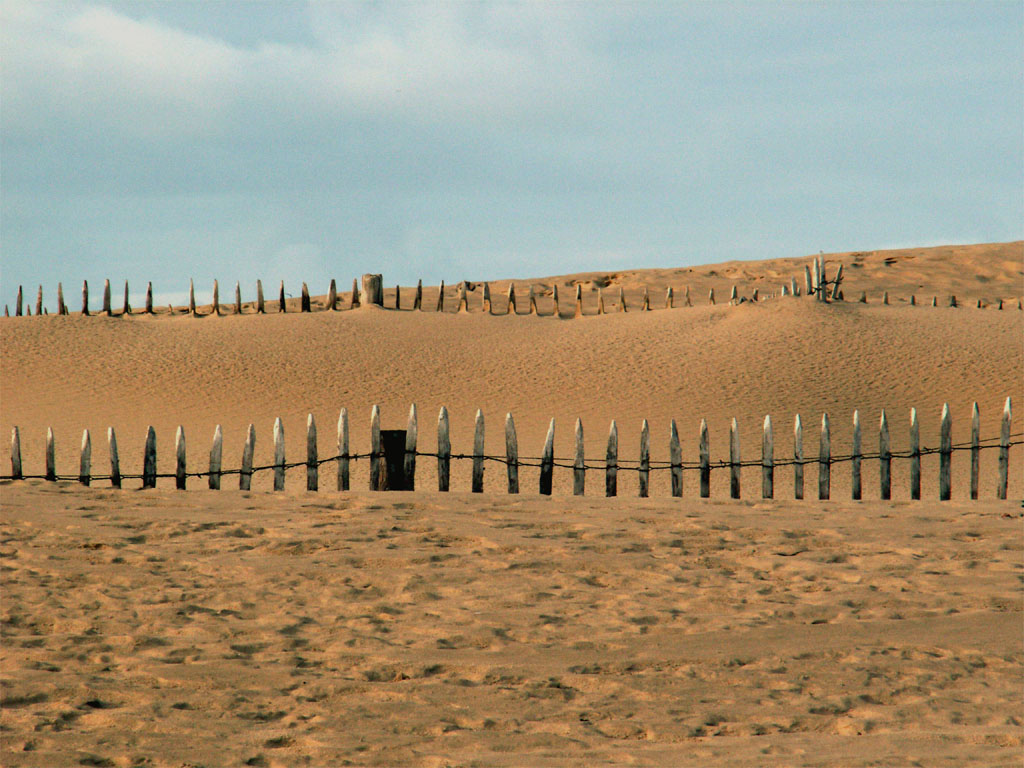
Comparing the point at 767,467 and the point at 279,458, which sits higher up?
the point at 279,458

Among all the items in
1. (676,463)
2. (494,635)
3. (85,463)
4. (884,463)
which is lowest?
(494,635)

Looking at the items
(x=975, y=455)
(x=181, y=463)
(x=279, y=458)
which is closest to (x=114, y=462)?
(x=181, y=463)

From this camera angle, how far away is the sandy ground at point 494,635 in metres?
A: 4.80

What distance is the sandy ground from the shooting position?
480cm

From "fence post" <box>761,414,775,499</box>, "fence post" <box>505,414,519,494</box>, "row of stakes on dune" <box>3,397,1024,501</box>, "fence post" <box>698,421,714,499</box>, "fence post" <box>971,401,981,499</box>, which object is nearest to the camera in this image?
"row of stakes on dune" <box>3,397,1024,501</box>

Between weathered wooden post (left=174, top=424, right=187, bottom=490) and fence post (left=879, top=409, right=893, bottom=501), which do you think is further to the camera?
fence post (left=879, top=409, right=893, bottom=501)

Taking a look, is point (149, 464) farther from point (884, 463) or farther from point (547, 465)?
point (884, 463)

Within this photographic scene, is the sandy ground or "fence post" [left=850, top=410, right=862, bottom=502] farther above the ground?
"fence post" [left=850, top=410, right=862, bottom=502]

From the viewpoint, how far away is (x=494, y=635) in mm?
6188

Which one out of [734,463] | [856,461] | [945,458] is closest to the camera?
[734,463]

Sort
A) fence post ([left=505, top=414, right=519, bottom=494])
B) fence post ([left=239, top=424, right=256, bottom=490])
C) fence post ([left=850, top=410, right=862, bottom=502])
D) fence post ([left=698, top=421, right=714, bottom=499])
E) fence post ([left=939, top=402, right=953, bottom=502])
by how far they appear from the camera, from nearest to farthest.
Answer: fence post ([left=239, top=424, right=256, bottom=490]), fence post ([left=505, top=414, right=519, bottom=494]), fence post ([left=698, top=421, right=714, bottom=499]), fence post ([left=850, top=410, right=862, bottom=502]), fence post ([left=939, top=402, right=953, bottom=502])

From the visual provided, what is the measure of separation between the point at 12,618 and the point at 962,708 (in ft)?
17.8

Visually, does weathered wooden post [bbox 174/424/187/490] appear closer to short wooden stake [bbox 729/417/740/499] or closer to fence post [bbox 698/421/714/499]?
fence post [bbox 698/421/714/499]

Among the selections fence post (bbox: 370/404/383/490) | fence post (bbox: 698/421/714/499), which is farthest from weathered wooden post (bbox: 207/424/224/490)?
fence post (bbox: 698/421/714/499)
